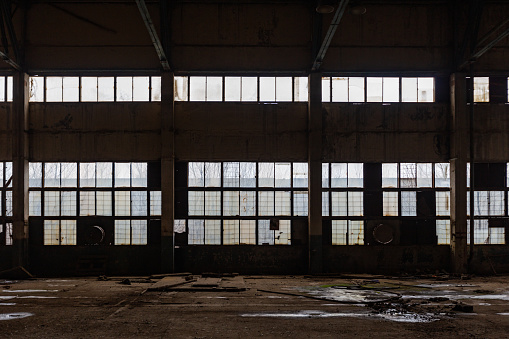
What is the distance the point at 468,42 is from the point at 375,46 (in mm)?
3039

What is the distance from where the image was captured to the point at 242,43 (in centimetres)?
1459

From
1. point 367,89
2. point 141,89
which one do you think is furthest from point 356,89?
point 141,89

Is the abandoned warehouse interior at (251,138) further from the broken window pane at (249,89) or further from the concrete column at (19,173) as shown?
the concrete column at (19,173)

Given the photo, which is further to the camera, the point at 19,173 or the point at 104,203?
the point at 104,203

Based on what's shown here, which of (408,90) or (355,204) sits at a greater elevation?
(408,90)

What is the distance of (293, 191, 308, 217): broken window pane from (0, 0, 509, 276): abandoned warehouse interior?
0.03 m

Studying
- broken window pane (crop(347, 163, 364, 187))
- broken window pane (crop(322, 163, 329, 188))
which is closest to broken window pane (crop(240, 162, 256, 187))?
broken window pane (crop(322, 163, 329, 188))

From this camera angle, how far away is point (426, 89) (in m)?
14.9

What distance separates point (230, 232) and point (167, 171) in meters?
2.94

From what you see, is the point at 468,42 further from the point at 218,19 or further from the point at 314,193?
the point at 218,19

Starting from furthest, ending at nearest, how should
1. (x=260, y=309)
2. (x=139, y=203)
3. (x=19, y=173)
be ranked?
(x=139, y=203)
(x=19, y=173)
(x=260, y=309)

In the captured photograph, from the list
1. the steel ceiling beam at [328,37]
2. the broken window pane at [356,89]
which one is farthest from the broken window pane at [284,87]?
the broken window pane at [356,89]

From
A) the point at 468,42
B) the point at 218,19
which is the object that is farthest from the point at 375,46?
the point at 218,19

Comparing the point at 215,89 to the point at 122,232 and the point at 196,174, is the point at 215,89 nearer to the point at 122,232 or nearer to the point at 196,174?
the point at 196,174
